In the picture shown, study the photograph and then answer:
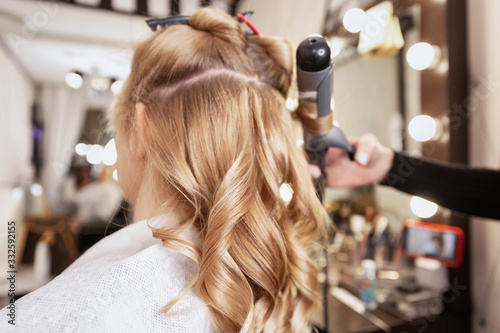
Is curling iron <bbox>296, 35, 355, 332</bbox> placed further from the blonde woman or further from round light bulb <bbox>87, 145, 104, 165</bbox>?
round light bulb <bbox>87, 145, 104, 165</bbox>

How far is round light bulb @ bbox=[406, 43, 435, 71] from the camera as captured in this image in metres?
1.07

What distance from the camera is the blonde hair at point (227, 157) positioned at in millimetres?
440

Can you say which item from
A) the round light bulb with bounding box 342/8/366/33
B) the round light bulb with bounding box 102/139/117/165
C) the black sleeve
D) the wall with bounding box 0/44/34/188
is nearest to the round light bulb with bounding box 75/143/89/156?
the wall with bounding box 0/44/34/188

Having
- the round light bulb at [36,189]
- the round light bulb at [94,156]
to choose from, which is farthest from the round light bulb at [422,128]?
the round light bulb at [36,189]

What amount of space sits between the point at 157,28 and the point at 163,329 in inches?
18.5

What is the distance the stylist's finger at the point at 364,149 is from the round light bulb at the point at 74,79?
2.08 meters

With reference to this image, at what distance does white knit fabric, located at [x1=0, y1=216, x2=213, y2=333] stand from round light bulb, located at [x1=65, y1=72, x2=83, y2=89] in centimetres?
208

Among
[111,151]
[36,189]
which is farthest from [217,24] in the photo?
[36,189]

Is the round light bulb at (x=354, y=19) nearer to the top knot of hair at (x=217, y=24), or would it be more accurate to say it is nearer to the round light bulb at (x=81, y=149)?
the top knot of hair at (x=217, y=24)

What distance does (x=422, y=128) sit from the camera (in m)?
1.11

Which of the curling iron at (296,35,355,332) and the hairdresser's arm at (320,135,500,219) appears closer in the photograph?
the curling iron at (296,35,355,332)

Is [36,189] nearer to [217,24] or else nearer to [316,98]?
[217,24]

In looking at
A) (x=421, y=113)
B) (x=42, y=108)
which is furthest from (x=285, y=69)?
(x=42, y=108)

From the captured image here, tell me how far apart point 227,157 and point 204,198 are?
0.23 feet
